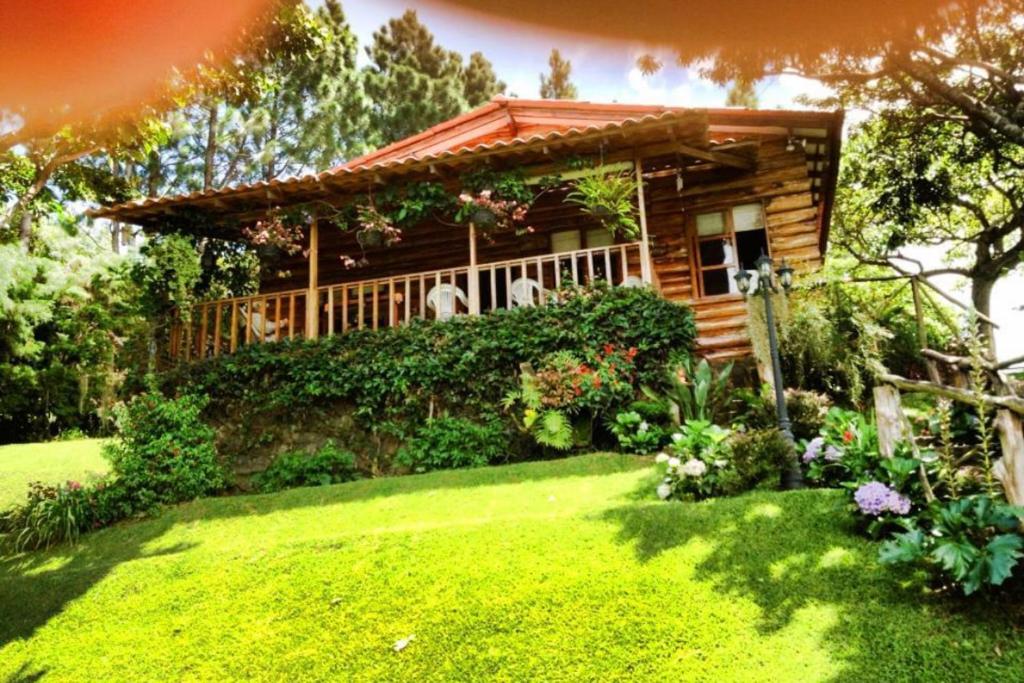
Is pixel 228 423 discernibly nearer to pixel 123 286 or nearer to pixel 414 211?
pixel 414 211

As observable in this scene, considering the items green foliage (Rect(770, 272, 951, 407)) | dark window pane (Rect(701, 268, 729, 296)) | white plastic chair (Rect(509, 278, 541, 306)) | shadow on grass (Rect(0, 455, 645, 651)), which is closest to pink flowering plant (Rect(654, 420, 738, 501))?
shadow on grass (Rect(0, 455, 645, 651))

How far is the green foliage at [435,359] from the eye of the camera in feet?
27.0

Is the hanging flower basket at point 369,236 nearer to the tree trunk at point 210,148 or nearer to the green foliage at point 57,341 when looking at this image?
the green foliage at point 57,341

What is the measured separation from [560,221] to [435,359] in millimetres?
4990

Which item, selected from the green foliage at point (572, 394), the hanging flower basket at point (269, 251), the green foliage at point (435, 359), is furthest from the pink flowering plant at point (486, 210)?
the hanging flower basket at point (269, 251)

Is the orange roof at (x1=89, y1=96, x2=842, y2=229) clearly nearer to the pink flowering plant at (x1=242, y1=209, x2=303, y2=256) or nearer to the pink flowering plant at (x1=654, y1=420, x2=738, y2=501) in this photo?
the pink flowering plant at (x1=242, y1=209, x2=303, y2=256)

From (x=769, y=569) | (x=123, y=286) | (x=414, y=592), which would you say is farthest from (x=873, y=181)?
(x=123, y=286)

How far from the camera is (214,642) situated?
A: 14.1ft

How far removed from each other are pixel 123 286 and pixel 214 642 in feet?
51.1

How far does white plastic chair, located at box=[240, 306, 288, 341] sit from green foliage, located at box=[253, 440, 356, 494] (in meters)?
2.25

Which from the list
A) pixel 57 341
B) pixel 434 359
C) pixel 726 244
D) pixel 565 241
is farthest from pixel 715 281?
pixel 57 341

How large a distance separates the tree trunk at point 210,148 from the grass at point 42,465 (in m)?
13.2

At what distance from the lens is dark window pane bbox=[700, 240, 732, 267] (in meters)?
11.6

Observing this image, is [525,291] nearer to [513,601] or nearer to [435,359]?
[435,359]
